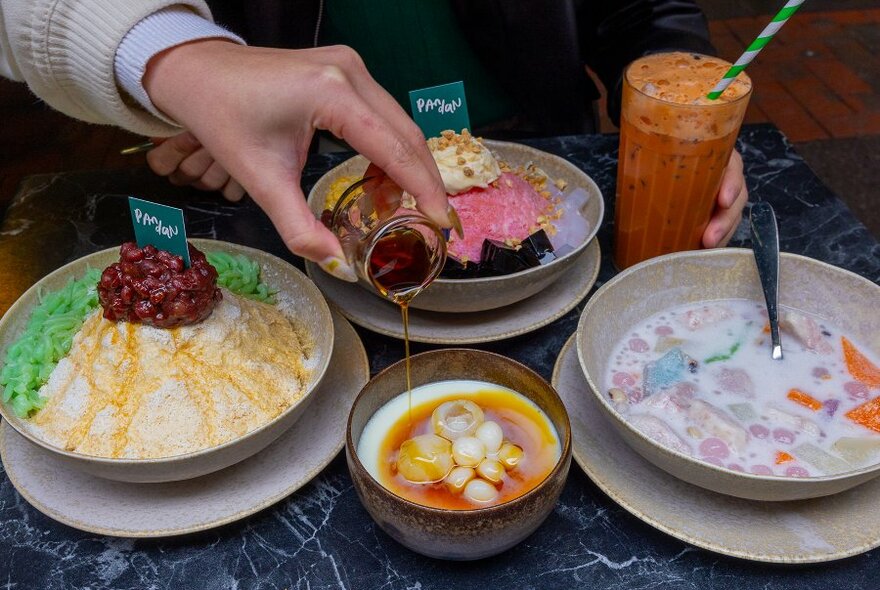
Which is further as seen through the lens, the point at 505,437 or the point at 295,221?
the point at 505,437

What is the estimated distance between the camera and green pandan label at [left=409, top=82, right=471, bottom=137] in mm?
1891

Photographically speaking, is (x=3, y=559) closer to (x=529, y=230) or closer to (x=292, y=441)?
(x=292, y=441)

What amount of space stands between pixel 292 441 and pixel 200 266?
35 centimetres

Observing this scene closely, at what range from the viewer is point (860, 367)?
4.65 feet

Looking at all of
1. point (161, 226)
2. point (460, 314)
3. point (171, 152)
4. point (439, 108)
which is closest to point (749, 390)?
point (460, 314)

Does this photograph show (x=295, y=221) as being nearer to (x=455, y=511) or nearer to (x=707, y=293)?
(x=455, y=511)

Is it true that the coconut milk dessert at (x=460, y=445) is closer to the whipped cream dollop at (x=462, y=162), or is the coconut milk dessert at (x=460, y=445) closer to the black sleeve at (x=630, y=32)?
the whipped cream dollop at (x=462, y=162)

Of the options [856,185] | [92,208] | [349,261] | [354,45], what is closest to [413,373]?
[349,261]

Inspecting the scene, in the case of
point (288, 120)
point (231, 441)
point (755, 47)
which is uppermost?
point (288, 120)

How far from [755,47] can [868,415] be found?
71 centimetres

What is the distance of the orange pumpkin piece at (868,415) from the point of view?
131 cm

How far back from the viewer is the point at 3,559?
1222mm

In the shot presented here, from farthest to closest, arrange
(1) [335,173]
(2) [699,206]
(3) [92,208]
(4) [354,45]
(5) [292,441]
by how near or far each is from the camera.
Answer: (4) [354,45], (3) [92,208], (1) [335,173], (2) [699,206], (5) [292,441]

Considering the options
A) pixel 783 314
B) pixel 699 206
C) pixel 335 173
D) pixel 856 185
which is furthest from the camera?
pixel 856 185
